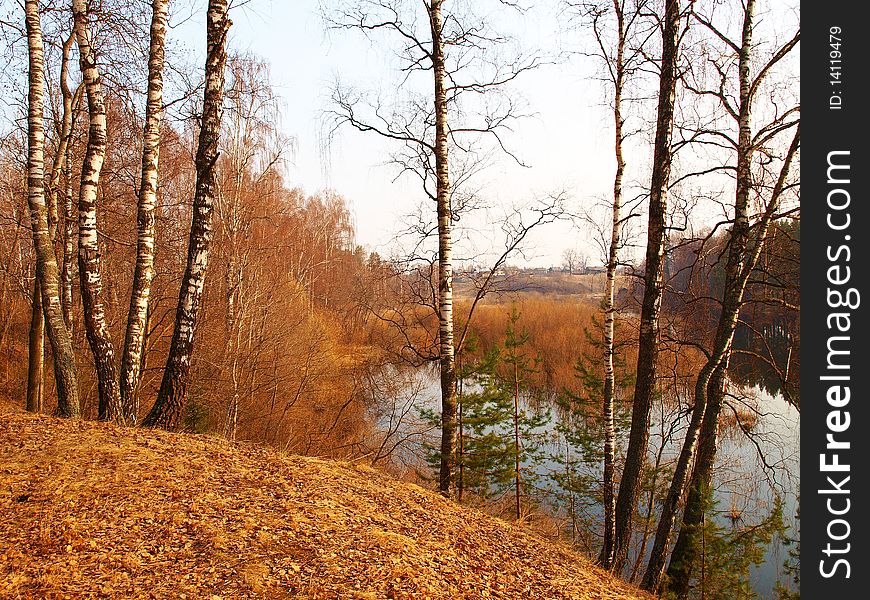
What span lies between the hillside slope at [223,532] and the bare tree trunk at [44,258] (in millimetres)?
575

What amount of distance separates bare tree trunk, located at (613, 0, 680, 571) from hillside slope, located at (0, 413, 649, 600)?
3.58 ft

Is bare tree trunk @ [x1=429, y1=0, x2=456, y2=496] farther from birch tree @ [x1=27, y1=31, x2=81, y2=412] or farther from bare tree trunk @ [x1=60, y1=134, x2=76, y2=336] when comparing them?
birch tree @ [x1=27, y1=31, x2=81, y2=412]

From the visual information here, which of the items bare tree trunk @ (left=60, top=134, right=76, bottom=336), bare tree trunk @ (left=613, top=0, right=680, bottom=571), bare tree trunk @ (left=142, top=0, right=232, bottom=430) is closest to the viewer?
bare tree trunk @ (left=142, top=0, right=232, bottom=430)

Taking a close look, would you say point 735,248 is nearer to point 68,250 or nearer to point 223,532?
point 223,532

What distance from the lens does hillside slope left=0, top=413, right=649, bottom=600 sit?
3064 millimetres

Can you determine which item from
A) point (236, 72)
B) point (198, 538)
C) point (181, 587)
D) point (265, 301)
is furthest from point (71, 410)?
point (236, 72)

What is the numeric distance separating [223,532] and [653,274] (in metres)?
5.31

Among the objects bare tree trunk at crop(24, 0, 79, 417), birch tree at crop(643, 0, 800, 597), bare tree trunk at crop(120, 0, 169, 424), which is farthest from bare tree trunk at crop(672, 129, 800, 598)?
bare tree trunk at crop(24, 0, 79, 417)

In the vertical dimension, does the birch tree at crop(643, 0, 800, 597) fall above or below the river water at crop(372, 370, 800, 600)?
above

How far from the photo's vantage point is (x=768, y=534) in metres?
6.62

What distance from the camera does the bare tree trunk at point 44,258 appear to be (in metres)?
6.18

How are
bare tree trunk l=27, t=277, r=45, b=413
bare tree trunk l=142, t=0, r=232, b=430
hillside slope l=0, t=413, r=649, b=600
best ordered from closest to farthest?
hillside slope l=0, t=413, r=649, b=600
bare tree trunk l=142, t=0, r=232, b=430
bare tree trunk l=27, t=277, r=45, b=413

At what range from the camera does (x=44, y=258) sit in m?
6.28

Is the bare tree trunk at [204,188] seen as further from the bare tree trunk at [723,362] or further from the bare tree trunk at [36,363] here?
the bare tree trunk at [723,362]
